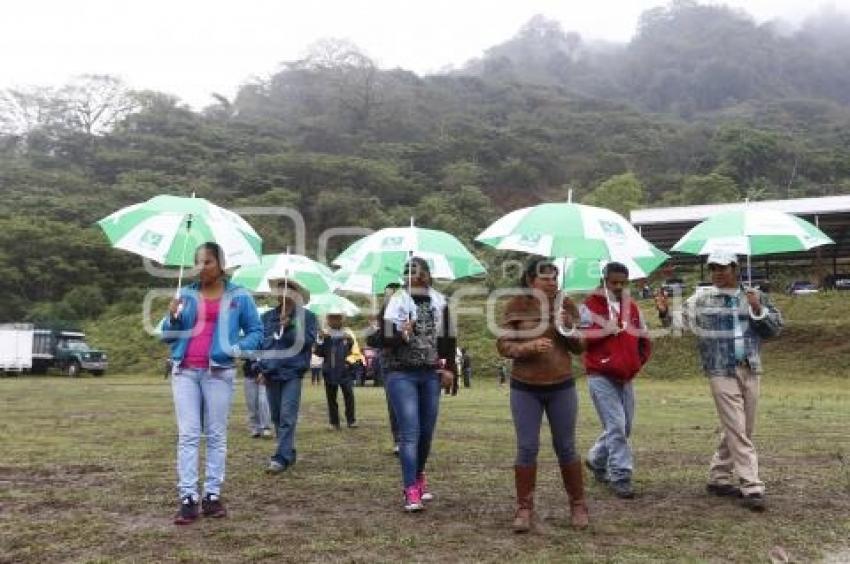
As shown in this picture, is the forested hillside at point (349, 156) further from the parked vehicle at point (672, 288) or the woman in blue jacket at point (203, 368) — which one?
the woman in blue jacket at point (203, 368)

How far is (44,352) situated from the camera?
33000mm

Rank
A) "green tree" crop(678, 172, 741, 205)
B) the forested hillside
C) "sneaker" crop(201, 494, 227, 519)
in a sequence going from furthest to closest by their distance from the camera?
1. "green tree" crop(678, 172, 741, 205)
2. the forested hillside
3. "sneaker" crop(201, 494, 227, 519)

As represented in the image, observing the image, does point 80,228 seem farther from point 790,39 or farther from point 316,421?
point 790,39

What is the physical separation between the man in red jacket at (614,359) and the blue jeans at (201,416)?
2672mm

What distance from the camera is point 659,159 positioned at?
82750 mm

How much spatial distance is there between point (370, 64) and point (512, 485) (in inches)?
4092

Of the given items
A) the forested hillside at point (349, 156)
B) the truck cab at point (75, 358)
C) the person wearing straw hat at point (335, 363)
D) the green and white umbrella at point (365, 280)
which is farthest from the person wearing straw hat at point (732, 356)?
the forested hillside at point (349, 156)

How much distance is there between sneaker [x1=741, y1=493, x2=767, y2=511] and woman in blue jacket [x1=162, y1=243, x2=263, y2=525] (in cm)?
368

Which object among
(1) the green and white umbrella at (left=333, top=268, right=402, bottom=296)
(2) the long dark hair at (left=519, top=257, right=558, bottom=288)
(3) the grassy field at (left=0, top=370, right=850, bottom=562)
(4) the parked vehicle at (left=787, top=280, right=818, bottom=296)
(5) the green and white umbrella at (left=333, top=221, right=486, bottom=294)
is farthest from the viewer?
(4) the parked vehicle at (left=787, top=280, right=818, bottom=296)

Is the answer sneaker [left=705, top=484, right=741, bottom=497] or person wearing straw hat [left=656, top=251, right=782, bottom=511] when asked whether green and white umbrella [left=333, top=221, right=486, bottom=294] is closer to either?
person wearing straw hat [left=656, top=251, right=782, bottom=511]

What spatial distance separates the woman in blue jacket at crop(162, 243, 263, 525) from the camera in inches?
213

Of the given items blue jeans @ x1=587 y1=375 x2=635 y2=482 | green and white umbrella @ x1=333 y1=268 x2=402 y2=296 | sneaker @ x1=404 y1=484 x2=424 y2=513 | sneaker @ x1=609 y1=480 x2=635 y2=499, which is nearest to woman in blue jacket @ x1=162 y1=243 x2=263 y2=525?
sneaker @ x1=404 y1=484 x2=424 y2=513

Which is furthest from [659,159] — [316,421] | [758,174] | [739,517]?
[739,517]

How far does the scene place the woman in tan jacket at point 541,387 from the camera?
5.22 m
